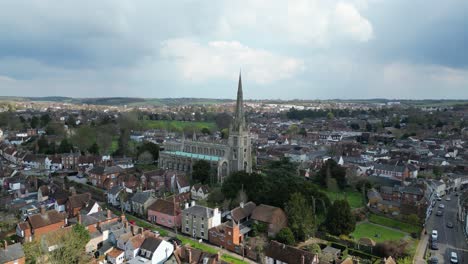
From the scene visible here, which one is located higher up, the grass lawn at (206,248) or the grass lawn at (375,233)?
the grass lawn at (206,248)

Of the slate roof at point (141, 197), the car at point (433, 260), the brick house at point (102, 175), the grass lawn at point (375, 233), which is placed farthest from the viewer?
the brick house at point (102, 175)

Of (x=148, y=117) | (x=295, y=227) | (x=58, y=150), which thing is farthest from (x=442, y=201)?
(x=148, y=117)

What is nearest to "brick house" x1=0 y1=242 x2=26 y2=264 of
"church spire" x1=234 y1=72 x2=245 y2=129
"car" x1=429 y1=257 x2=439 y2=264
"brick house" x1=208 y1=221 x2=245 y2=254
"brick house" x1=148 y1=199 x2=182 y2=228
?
"brick house" x1=148 y1=199 x2=182 y2=228

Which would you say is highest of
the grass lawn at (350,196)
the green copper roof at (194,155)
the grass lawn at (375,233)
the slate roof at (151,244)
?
the green copper roof at (194,155)

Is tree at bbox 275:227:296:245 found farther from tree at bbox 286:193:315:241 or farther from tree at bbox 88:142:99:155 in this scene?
tree at bbox 88:142:99:155

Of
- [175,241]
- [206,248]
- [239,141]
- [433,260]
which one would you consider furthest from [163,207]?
[433,260]

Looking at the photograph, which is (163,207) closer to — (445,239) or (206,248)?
(206,248)

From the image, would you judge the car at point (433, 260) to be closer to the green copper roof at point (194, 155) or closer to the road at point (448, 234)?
the road at point (448, 234)

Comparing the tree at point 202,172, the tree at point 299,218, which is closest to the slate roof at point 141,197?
the tree at point 202,172
